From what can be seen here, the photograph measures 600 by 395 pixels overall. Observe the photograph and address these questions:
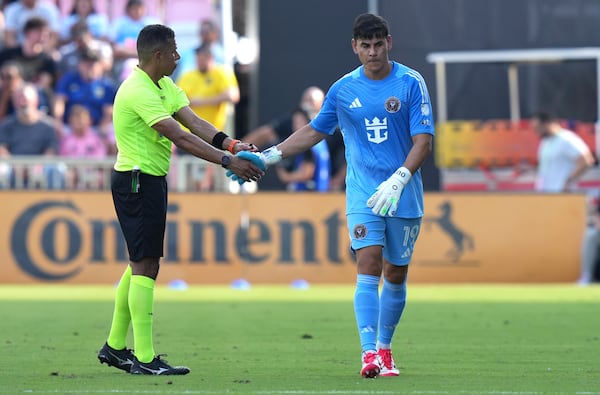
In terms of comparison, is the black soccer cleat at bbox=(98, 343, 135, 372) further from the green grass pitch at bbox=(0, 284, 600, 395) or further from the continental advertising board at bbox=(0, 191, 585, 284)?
the continental advertising board at bbox=(0, 191, 585, 284)

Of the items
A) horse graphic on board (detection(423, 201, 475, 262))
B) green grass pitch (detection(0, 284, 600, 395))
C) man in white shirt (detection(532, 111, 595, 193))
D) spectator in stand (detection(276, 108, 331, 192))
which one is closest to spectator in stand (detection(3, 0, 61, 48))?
spectator in stand (detection(276, 108, 331, 192))

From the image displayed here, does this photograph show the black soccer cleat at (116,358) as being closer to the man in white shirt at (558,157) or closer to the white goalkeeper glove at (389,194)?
the white goalkeeper glove at (389,194)

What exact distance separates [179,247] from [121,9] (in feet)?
18.4

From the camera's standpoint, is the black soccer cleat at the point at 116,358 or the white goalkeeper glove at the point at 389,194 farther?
the black soccer cleat at the point at 116,358

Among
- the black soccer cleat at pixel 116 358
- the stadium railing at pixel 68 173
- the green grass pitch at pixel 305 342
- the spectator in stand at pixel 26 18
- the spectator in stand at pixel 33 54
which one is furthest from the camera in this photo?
the spectator in stand at pixel 26 18

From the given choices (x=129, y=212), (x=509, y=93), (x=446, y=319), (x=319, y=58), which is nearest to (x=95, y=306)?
(x=446, y=319)

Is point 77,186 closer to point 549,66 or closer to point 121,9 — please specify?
point 121,9

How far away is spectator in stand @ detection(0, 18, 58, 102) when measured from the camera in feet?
74.0

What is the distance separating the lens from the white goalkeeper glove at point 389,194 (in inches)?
335

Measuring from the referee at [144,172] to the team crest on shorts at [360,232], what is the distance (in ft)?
3.92

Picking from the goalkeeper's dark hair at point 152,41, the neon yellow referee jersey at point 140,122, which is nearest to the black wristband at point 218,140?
the neon yellow referee jersey at point 140,122

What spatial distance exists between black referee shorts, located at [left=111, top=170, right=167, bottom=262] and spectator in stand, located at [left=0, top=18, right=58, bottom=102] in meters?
14.0

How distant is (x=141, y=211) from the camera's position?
28.9 ft

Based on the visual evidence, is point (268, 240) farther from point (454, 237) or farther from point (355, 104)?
point (355, 104)
